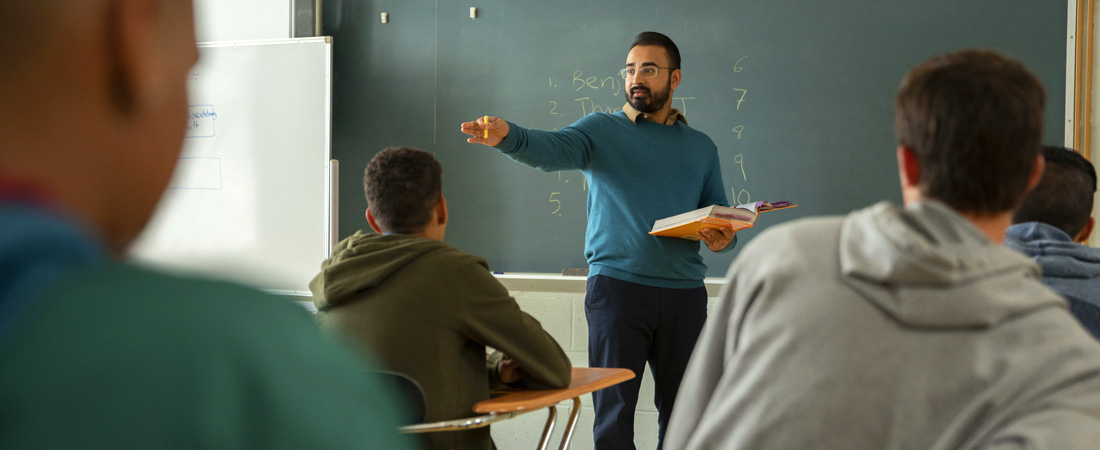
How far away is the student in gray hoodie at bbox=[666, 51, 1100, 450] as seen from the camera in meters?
0.90

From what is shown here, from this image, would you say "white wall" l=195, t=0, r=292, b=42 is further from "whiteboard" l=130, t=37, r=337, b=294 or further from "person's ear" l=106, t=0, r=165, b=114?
"person's ear" l=106, t=0, r=165, b=114

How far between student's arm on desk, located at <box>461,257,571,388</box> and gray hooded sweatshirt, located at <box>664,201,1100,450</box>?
2.85 ft

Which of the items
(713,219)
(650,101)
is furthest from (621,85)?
(713,219)

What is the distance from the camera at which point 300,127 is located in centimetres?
390

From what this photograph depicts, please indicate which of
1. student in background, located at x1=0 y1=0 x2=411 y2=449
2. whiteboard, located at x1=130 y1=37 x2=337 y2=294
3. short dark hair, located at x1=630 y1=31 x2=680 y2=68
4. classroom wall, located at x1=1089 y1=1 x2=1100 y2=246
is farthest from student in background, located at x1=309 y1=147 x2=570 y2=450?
classroom wall, located at x1=1089 y1=1 x2=1100 y2=246

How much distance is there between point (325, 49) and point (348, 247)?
223 cm

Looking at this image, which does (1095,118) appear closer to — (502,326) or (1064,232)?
(1064,232)

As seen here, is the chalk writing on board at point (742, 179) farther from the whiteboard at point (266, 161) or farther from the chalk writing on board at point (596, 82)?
the whiteboard at point (266, 161)

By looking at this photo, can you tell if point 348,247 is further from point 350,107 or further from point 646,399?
point 350,107

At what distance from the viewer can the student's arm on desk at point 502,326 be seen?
1824mm

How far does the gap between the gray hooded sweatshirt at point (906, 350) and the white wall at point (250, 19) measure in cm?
358

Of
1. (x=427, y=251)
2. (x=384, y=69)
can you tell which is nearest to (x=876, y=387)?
(x=427, y=251)

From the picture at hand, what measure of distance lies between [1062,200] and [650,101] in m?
1.46

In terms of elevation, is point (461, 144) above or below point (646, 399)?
above
